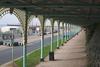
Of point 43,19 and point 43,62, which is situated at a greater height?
point 43,19

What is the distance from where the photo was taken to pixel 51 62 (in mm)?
33188

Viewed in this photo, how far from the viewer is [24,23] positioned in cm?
2469

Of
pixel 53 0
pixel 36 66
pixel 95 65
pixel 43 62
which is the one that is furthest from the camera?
pixel 43 62

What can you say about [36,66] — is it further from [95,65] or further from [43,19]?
[95,65]

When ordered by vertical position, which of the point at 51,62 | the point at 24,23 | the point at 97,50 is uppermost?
the point at 24,23

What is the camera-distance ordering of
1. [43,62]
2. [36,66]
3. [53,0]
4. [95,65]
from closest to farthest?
[53,0] → [95,65] → [36,66] → [43,62]

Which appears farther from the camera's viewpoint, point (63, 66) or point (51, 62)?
point (51, 62)

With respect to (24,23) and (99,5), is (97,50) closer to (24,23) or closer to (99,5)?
(24,23)

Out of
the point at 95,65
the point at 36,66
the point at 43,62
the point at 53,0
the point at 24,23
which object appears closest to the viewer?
the point at 53,0

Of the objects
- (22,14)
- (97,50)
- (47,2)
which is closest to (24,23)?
(22,14)

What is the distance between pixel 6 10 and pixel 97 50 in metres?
6.90

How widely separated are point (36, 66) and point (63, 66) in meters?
2.42

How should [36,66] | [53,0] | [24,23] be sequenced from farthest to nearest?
1. [36,66]
2. [24,23]
3. [53,0]

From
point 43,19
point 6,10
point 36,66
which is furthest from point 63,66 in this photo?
point 6,10
